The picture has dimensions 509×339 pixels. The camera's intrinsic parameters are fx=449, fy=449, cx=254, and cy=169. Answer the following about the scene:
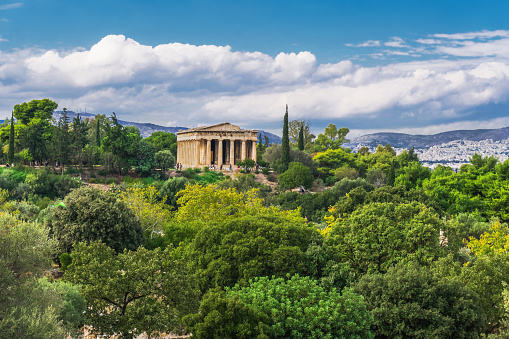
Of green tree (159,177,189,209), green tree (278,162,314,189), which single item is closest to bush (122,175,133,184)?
green tree (159,177,189,209)

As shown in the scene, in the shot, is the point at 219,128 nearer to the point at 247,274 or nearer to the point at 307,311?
the point at 247,274

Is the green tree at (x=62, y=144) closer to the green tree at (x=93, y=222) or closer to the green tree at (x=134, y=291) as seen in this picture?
the green tree at (x=93, y=222)

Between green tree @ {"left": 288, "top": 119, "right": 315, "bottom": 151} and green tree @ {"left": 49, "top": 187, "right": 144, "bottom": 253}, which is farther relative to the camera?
green tree @ {"left": 288, "top": 119, "right": 315, "bottom": 151}

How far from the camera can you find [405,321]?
818 inches

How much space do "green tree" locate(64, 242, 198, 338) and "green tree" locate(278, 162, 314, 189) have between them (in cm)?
5025

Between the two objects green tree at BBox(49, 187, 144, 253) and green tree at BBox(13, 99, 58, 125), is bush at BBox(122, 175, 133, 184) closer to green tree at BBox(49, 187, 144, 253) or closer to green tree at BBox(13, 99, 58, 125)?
green tree at BBox(13, 99, 58, 125)

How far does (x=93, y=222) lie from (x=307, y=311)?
18.6m

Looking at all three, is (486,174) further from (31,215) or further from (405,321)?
(31,215)

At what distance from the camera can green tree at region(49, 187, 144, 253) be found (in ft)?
102

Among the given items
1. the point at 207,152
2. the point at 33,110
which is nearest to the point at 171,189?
the point at 207,152

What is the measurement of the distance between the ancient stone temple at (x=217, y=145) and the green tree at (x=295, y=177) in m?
14.9

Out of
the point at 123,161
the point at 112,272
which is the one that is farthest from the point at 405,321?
the point at 123,161

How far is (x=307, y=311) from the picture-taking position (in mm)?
18031

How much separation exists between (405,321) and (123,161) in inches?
2289
